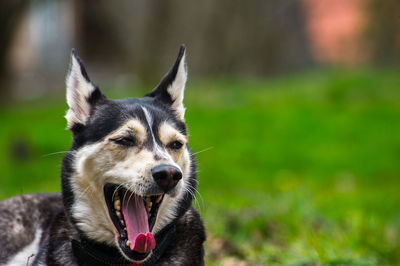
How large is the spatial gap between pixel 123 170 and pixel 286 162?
24.1 ft

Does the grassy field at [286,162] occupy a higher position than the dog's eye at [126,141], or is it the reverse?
the dog's eye at [126,141]

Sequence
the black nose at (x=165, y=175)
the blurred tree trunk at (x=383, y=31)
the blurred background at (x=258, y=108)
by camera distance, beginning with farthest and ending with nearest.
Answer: the blurred tree trunk at (x=383, y=31), the blurred background at (x=258, y=108), the black nose at (x=165, y=175)

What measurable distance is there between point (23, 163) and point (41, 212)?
21.7 ft

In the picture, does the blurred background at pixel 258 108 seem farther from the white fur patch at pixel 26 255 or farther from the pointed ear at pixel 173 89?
the white fur patch at pixel 26 255

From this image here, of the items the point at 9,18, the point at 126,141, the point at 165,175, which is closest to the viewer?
the point at 165,175

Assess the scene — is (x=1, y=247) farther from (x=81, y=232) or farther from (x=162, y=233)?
(x=162, y=233)

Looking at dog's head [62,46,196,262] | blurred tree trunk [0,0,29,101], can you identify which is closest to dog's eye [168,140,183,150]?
dog's head [62,46,196,262]

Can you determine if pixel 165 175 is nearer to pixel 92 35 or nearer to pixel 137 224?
pixel 137 224

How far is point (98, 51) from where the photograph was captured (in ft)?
78.3

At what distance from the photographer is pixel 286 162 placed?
1096cm

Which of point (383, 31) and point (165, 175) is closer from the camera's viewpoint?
point (165, 175)

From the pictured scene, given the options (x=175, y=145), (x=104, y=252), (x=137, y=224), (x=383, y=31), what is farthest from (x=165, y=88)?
(x=383, y=31)

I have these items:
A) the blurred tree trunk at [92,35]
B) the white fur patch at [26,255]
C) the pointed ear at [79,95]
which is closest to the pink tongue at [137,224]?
the pointed ear at [79,95]

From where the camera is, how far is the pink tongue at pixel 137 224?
3.78 metres
